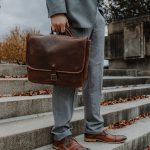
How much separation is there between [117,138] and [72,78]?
95 centimetres

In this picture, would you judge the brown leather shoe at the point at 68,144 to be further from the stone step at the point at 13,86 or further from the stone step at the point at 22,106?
the stone step at the point at 13,86

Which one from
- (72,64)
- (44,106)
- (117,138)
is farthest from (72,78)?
(44,106)

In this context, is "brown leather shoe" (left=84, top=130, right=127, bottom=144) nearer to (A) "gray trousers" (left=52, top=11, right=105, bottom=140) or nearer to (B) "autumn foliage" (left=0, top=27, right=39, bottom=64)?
(A) "gray trousers" (left=52, top=11, right=105, bottom=140)

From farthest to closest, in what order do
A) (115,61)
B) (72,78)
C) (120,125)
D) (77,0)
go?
(115,61), (120,125), (77,0), (72,78)

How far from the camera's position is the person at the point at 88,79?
10.5 ft

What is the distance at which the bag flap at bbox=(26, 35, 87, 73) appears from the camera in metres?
3.15

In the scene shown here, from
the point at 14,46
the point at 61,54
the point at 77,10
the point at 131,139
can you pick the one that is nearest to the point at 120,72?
the point at 131,139

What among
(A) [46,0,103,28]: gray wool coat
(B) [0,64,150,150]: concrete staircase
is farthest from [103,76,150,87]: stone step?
(A) [46,0,103,28]: gray wool coat

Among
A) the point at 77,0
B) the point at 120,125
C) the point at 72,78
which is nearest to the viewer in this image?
the point at 72,78

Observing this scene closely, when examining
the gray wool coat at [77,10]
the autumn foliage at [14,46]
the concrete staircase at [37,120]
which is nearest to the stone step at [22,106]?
the concrete staircase at [37,120]

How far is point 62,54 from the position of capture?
315cm

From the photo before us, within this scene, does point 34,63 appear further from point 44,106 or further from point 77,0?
point 44,106

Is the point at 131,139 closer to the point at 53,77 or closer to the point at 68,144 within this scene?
the point at 68,144

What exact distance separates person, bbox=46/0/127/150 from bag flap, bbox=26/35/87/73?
12 centimetres
